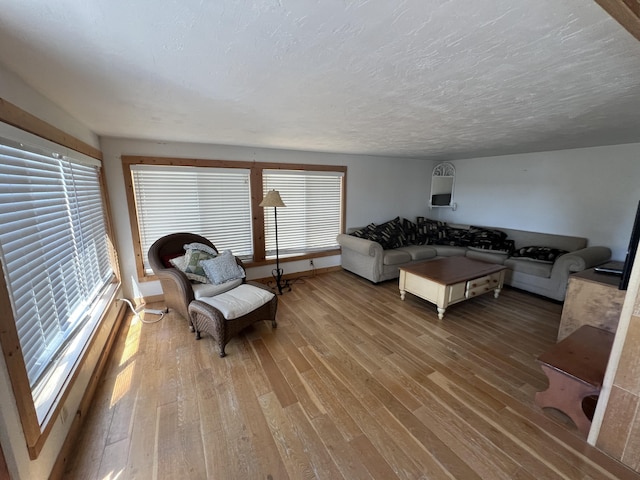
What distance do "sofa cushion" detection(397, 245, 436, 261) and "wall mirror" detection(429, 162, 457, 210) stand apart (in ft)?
5.27

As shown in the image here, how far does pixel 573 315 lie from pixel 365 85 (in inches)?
107

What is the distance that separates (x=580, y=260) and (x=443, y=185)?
2.92 metres

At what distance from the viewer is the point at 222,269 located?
9.29 ft

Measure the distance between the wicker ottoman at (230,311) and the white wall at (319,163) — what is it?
129 cm

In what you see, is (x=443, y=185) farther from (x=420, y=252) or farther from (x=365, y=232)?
(x=365, y=232)

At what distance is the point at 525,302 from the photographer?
336cm

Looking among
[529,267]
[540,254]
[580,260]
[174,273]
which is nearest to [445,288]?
[529,267]

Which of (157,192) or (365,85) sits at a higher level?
(365,85)

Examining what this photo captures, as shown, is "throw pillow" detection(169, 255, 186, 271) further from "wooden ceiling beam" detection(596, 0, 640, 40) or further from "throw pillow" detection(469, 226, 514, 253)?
"throw pillow" detection(469, 226, 514, 253)

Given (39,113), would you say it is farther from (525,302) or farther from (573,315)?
(525,302)

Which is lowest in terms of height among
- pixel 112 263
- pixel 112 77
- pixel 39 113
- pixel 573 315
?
pixel 573 315

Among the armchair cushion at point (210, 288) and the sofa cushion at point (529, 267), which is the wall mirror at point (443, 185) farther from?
the armchair cushion at point (210, 288)

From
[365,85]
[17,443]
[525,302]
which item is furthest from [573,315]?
[17,443]

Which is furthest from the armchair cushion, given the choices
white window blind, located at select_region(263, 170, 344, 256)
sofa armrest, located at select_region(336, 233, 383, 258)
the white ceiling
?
sofa armrest, located at select_region(336, 233, 383, 258)
